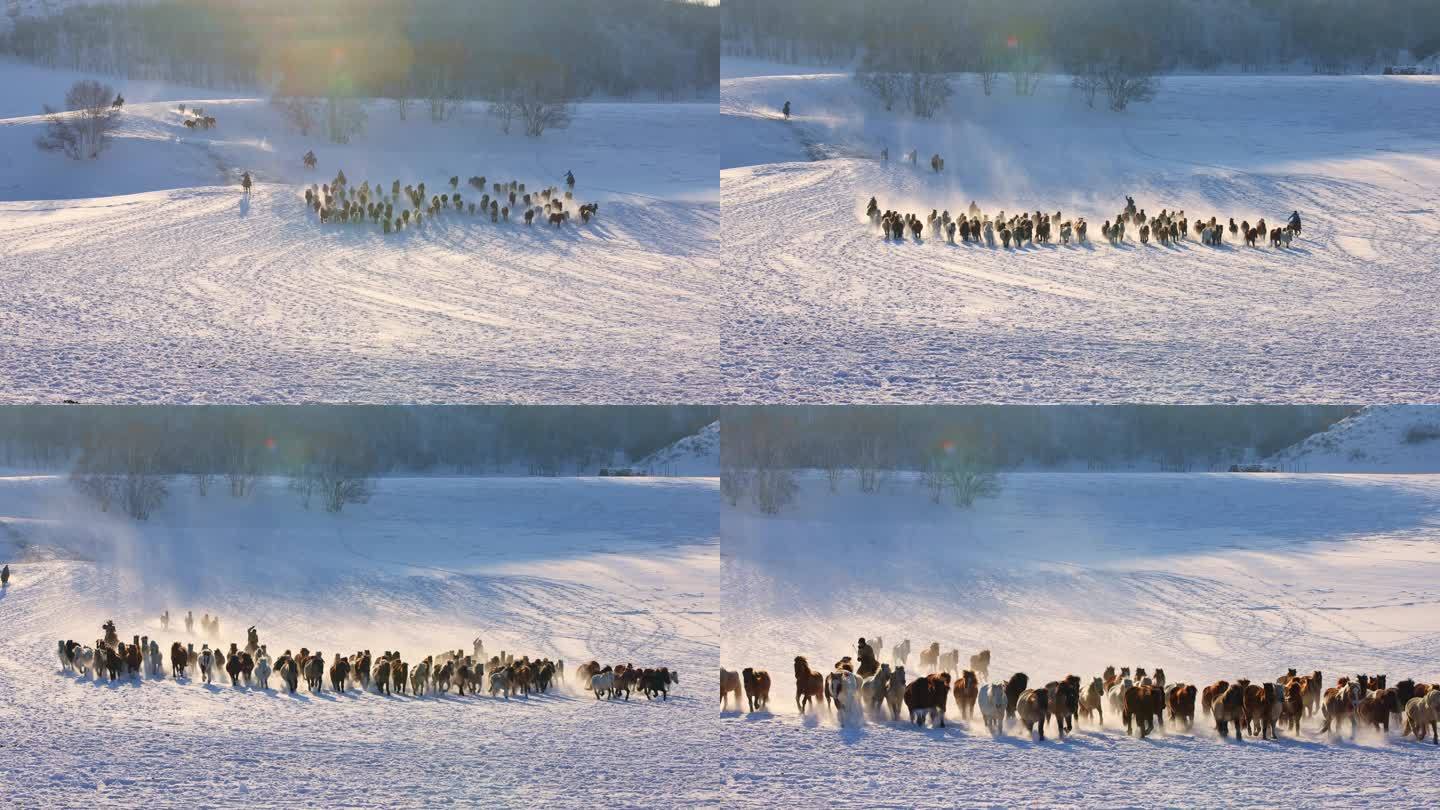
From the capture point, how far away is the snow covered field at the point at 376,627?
1052 centimetres

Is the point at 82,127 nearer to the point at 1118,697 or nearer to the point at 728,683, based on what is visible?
the point at 728,683

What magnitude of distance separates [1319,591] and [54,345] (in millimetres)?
14341

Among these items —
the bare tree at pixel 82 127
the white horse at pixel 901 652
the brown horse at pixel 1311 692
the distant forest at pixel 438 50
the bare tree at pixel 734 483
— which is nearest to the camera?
the brown horse at pixel 1311 692

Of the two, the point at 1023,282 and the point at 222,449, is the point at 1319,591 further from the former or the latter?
the point at 222,449

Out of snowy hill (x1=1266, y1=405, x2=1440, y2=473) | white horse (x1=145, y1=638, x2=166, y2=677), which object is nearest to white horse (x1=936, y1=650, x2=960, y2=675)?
white horse (x1=145, y1=638, x2=166, y2=677)

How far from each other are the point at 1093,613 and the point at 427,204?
13.8 m

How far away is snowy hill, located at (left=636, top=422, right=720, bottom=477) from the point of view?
55.0 ft

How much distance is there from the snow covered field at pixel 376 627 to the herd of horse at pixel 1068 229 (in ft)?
17.7

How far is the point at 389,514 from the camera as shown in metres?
20.1

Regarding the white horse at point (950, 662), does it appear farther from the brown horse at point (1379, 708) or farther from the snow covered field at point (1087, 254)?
the brown horse at point (1379, 708)

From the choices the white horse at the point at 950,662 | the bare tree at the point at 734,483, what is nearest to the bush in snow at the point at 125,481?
the bare tree at the point at 734,483

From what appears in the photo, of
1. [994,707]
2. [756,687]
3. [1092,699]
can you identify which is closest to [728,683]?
[756,687]

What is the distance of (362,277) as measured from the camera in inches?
750

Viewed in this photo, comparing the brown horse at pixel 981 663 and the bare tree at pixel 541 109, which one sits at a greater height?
the bare tree at pixel 541 109
